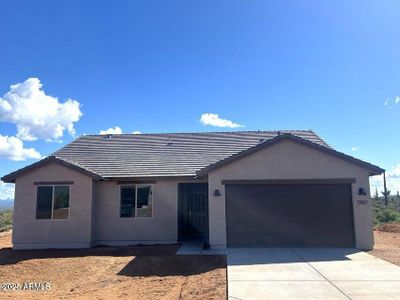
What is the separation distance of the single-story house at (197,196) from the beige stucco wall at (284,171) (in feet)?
0.12

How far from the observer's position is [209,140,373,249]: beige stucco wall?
554 inches

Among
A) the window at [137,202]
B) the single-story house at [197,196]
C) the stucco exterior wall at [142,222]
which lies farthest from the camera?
the window at [137,202]

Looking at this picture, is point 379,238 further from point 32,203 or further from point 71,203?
point 32,203

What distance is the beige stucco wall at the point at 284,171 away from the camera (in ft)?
46.1

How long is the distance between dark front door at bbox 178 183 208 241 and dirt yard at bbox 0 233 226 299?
280cm

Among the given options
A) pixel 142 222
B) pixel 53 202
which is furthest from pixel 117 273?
pixel 53 202

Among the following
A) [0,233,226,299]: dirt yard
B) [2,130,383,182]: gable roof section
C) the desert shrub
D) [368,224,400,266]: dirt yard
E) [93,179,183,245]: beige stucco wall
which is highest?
[2,130,383,182]: gable roof section

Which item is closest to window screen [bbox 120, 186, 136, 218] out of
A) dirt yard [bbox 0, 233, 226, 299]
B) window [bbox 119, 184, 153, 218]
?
window [bbox 119, 184, 153, 218]

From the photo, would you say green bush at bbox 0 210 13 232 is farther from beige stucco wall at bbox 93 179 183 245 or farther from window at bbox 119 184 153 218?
window at bbox 119 184 153 218

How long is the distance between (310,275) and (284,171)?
5386 mm

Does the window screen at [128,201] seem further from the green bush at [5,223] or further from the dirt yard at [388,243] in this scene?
the green bush at [5,223]

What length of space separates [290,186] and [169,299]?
7826 millimetres

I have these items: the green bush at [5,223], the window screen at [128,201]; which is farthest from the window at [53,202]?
the green bush at [5,223]

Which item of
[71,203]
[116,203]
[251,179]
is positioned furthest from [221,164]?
[71,203]
